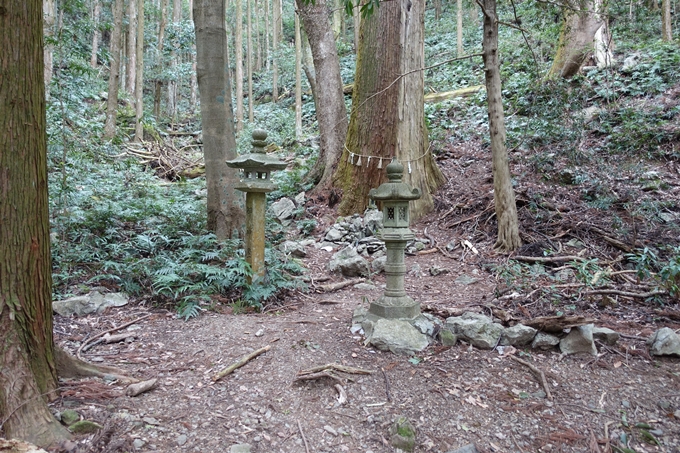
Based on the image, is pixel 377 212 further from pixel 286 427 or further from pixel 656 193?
pixel 286 427

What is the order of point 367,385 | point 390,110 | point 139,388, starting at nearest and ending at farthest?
point 139,388 < point 367,385 < point 390,110

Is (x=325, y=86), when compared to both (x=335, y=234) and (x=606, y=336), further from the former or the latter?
(x=606, y=336)

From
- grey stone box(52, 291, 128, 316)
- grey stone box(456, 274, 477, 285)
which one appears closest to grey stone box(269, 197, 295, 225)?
Result: grey stone box(456, 274, 477, 285)

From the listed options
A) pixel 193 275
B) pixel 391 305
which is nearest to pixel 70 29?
pixel 193 275

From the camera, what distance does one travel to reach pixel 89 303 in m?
4.10

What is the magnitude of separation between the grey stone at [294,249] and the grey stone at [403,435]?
3.75 metres

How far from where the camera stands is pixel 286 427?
255 centimetres

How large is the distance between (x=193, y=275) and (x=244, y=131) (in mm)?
11409

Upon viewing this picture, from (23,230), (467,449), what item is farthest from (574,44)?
(23,230)

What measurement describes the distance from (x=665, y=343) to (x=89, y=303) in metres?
4.94

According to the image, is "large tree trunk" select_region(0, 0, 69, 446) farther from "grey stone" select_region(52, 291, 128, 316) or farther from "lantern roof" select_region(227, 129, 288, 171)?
"lantern roof" select_region(227, 129, 288, 171)

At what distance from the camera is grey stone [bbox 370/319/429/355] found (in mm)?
3408

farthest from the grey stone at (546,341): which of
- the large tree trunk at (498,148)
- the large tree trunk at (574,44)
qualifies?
the large tree trunk at (574,44)

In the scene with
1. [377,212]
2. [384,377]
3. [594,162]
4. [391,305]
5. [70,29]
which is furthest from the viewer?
[594,162]
